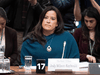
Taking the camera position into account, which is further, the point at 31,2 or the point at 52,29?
the point at 31,2

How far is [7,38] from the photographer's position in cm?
252

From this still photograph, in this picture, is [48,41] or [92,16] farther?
[92,16]

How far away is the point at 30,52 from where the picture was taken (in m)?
2.02

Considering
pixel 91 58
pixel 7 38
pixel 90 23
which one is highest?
pixel 90 23

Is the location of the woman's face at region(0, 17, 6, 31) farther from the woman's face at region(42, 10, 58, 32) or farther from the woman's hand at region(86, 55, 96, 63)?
the woman's hand at region(86, 55, 96, 63)

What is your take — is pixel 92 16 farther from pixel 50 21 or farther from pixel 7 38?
pixel 7 38

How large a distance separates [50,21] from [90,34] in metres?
0.81

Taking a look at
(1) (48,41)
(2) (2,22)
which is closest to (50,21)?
(1) (48,41)

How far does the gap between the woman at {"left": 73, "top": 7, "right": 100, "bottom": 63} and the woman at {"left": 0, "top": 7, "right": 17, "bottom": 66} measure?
33.8 inches

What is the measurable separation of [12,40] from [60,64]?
1.23m

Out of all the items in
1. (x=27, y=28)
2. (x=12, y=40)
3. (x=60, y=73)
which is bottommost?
(x=60, y=73)

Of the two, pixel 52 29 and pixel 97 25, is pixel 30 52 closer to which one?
pixel 52 29

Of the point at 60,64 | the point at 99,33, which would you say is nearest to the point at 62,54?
the point at 60,64

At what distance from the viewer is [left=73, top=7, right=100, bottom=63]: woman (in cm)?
253
